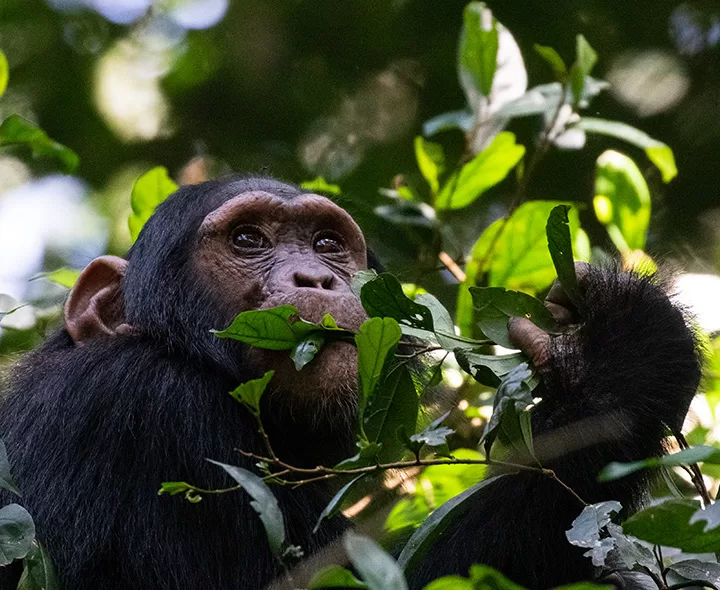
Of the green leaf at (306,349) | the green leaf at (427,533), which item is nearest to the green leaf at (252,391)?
the green leaf at (306,349)

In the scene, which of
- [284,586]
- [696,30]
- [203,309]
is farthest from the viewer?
[696,30]

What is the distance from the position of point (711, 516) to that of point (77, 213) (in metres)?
8.10

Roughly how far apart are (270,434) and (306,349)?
2.55 feet

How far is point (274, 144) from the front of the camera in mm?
10016

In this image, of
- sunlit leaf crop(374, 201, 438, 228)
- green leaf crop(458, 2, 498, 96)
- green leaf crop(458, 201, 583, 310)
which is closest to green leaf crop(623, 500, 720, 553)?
green leaf crop(458, 201, 583, 310)

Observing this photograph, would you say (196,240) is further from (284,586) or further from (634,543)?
(634,543)

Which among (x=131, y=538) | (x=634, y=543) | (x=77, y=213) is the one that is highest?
(x=634, y=543)

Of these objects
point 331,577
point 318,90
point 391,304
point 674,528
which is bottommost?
point 318,90

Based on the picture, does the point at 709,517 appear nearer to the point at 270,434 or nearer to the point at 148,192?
the point at 270,434

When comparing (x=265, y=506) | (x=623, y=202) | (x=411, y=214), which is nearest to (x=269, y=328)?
(x=265, y=506)

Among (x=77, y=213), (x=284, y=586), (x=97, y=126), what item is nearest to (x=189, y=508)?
(x=284, y=586)

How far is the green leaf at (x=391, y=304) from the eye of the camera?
3.45 meters

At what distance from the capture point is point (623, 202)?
18.7 ft

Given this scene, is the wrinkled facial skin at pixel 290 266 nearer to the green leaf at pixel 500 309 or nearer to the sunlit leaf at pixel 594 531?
the green leaf at pixel 500 309
